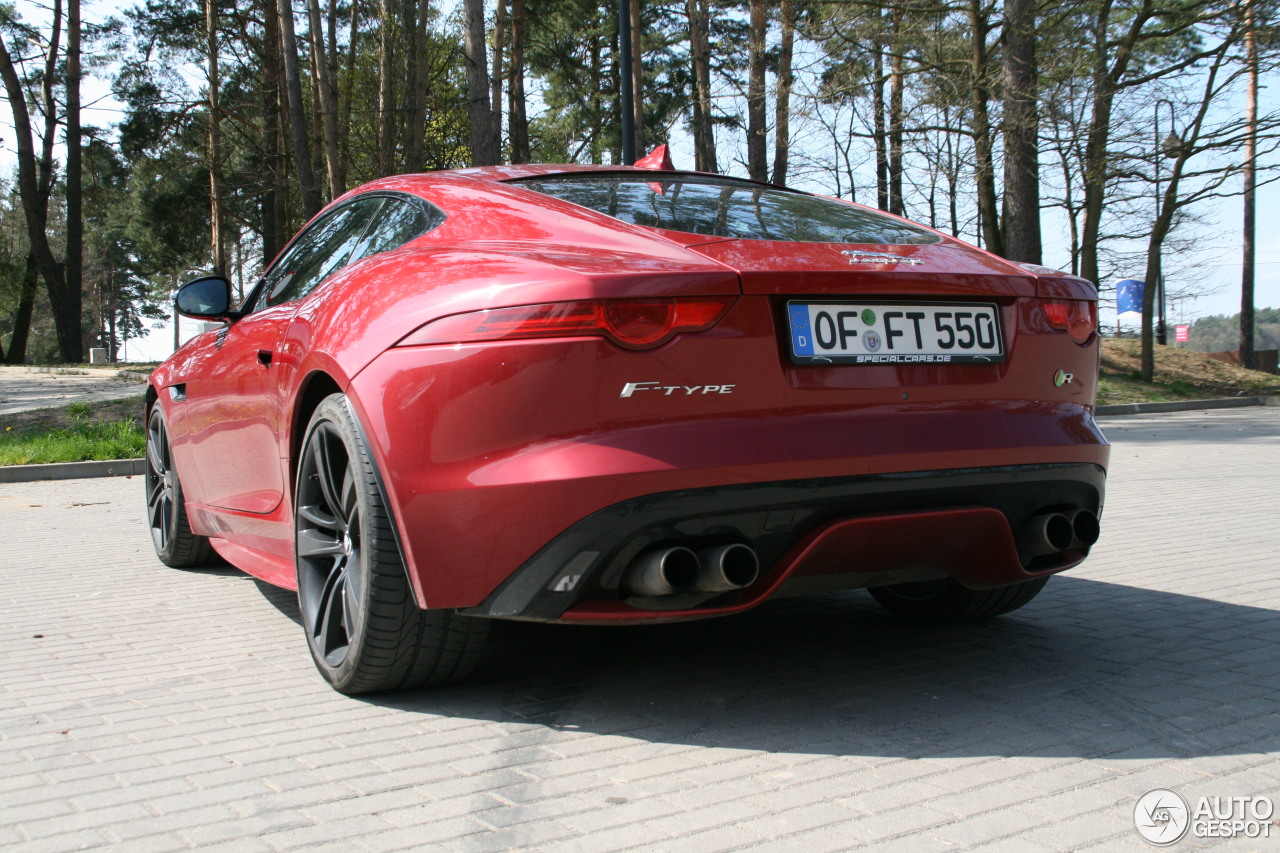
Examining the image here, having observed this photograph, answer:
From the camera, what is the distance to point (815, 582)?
2.86m

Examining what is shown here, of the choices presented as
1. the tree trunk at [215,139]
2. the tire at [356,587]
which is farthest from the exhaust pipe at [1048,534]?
the tree trunk at [215,139]

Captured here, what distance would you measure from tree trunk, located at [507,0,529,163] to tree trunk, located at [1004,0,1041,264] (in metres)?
14.0

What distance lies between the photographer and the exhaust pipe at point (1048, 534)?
3076mm

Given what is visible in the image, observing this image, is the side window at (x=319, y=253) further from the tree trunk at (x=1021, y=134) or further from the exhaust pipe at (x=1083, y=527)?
the tree trunk at (x=1021, y=134)

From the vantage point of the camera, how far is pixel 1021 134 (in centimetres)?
Answer: 1848

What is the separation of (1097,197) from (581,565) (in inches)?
847

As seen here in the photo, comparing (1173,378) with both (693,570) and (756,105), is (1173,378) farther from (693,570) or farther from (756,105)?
(693,570)

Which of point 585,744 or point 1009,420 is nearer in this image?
→ point 585,744

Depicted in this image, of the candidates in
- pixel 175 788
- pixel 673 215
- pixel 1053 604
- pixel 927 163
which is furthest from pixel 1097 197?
pixel 175 788

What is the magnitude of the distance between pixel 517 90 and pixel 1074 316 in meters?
30.0

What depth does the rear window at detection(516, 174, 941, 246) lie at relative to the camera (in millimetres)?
3168

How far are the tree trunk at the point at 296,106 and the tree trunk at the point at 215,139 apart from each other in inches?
340

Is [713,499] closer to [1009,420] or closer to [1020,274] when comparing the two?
[1009,420]

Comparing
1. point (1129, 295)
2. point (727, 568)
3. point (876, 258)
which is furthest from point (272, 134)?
point (727, 568)
